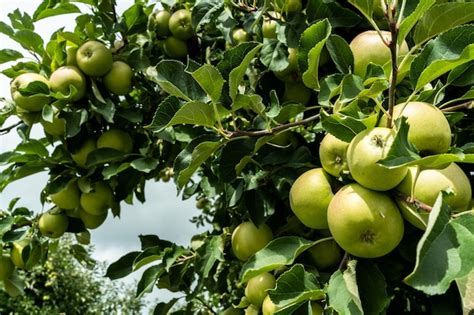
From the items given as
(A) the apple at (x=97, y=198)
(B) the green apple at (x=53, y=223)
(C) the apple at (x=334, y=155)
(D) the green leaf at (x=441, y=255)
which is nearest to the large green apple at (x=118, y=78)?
(A) the apple at (x=97, y=198)

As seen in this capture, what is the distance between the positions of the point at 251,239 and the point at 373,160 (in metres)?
0.52

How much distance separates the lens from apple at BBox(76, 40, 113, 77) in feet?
5.49

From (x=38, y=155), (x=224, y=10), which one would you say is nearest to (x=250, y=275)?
(x=224, y=10)

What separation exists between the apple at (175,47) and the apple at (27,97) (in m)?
0.38

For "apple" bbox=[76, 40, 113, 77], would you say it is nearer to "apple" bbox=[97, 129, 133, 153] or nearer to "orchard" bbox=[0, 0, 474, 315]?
"orchard" bbox=[0, 0, 474, 315]

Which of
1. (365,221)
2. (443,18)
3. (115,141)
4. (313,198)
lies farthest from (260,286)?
(115,141)

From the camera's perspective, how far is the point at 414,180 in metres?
0.85

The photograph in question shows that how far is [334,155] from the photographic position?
1.01 metres

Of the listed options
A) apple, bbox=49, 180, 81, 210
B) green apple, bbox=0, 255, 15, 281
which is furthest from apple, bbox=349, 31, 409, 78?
green apple, bbox=0, 255, 15, 281

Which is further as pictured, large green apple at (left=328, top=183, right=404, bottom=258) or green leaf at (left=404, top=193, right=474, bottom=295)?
large green apple at (left=328, top=183, right=404, bottom=258)

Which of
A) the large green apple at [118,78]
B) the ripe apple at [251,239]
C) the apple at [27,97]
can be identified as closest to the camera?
the ripe apple at [251,239]

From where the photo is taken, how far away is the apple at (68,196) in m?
1.78

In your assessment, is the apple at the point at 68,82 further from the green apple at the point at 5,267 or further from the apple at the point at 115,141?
A: the green apple at the point at 5,267

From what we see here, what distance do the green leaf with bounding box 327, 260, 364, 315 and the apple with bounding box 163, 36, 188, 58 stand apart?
41.7 inches
